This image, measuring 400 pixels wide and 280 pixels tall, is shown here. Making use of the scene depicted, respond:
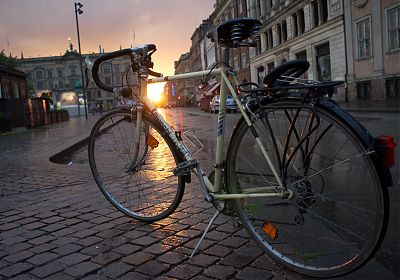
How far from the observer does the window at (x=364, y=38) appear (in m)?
27.5

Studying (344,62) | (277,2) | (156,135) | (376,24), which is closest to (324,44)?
(344,62)

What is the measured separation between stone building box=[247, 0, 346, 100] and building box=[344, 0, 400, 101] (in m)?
1.27

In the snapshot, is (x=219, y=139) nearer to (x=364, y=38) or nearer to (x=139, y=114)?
(x=139, y=114)

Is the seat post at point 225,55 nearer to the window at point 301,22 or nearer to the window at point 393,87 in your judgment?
the window at point 393,87

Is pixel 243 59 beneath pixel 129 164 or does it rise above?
above

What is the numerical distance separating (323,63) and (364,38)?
7341 millimetres

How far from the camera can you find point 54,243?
3.60 m

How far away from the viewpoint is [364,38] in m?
28.1

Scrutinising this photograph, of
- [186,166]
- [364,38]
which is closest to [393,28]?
[364,38]

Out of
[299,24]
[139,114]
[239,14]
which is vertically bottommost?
[139,114]

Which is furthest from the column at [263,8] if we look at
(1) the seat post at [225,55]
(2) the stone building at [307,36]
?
(1) the seat post at [225,55]

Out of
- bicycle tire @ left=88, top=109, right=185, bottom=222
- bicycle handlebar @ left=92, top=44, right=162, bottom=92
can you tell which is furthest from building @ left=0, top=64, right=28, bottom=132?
bicycle handlebar @ left=92, top=44, right=162, bottom=92

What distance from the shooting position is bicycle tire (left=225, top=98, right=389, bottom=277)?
2.38 metres

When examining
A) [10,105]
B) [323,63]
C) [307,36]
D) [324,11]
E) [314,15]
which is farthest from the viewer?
[307,36]
